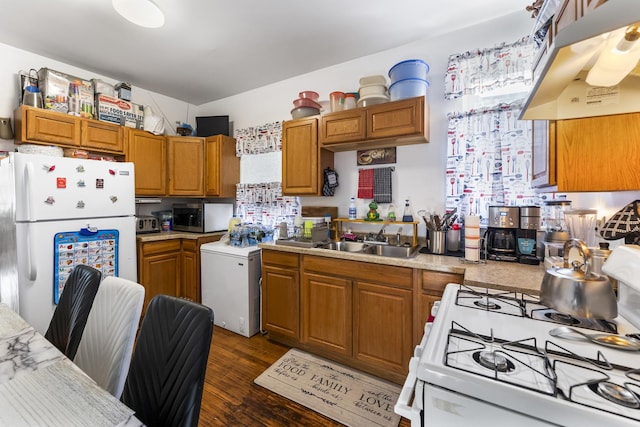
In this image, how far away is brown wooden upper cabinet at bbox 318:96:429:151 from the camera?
2.05 m

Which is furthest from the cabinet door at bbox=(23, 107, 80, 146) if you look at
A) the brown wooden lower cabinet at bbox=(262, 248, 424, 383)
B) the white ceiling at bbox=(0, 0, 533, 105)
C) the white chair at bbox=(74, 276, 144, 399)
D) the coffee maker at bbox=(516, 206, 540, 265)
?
the coffee maker at bbox=(516, 206, 540, 265)

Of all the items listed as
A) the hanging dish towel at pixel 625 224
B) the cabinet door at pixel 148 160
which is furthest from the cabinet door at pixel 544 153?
the cabinet door at pixel 148 160

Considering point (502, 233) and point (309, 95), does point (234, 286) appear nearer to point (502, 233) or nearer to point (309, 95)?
point (309, 95)

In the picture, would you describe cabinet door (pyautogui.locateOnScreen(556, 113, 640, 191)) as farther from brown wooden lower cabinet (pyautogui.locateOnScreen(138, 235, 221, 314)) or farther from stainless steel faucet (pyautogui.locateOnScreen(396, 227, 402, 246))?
brown wooden lower cabinet (pyautogui.locateOnScreen(138, 235, 221, 314))

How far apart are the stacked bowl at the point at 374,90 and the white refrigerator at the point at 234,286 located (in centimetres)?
174

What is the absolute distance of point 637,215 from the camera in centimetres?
129

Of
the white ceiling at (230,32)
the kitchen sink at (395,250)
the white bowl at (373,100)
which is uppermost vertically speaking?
the white ceiling at (230,32)

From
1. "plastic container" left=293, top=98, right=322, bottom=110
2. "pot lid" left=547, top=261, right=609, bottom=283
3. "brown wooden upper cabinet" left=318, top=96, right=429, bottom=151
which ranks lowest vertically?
"pot lid" left=547, top=261, right=609, bottom=283

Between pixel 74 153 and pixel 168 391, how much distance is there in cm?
265

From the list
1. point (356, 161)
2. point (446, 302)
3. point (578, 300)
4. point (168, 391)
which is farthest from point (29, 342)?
point (356, 161)

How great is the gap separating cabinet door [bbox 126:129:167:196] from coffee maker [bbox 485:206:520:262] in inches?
134

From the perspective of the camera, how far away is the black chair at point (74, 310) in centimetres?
128

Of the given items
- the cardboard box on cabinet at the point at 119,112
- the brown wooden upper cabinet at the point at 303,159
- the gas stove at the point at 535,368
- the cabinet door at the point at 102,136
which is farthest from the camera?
the cardboard box on cabinet at the point at 119,112

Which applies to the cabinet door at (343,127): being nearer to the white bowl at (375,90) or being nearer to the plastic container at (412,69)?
the white bowl at (375,90)
